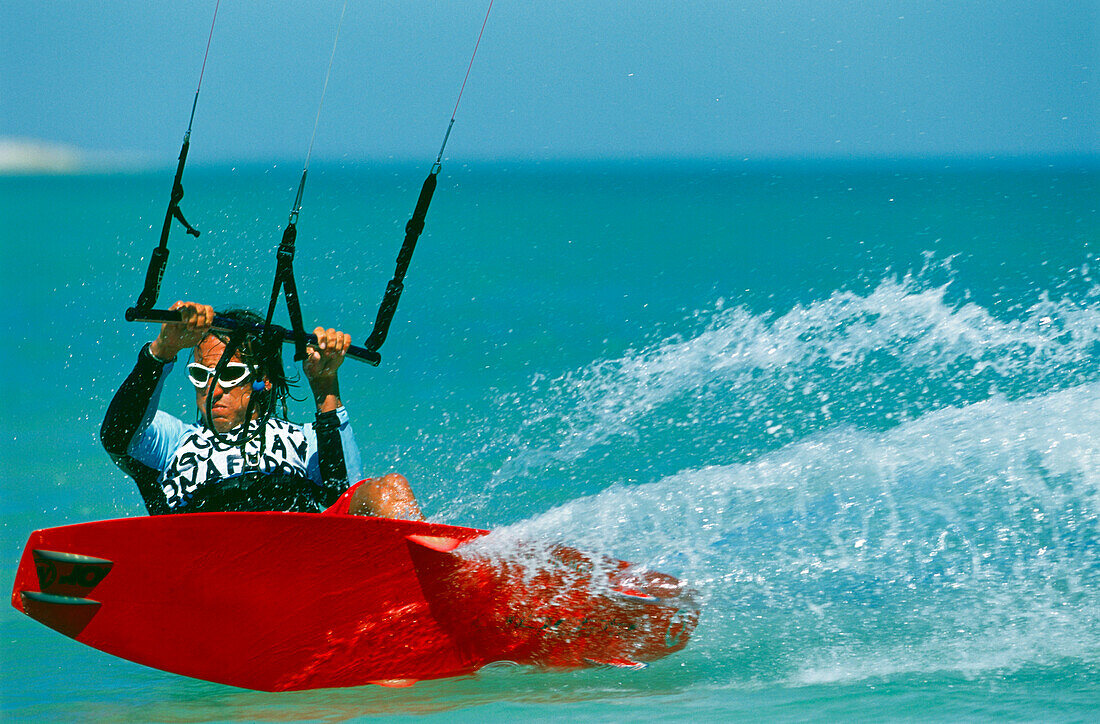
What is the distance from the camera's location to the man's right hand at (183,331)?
275 centimetres

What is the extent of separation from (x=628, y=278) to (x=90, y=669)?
13.6 metres

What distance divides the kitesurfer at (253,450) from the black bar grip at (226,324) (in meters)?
0.06

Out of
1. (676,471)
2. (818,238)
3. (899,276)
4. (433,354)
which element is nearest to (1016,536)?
(676,471)

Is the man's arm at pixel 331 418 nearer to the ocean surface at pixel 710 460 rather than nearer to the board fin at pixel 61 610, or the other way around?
the ocean surface at pixel 710 460

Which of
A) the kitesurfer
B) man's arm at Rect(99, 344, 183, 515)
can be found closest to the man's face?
the kitesurfer

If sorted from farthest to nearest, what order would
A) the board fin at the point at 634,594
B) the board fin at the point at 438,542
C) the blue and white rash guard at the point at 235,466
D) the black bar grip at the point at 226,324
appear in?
the blue and white rash guard at the point at 235,466, the board fin at the point at 634,594, the board fin at the point at 438,542, the black bar grip at the point at 226,324

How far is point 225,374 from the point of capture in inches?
123

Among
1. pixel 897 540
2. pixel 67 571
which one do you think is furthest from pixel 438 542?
pixel 897 540

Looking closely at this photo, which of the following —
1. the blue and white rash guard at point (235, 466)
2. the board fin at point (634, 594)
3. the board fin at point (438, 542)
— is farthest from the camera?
the blue and white rash guard at point (235, 466)

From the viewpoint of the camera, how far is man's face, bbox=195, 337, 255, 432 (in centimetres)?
313

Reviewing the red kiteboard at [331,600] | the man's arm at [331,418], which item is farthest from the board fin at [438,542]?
the man's arm at [331,418]

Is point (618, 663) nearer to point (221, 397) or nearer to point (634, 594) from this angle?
point (634, 594)

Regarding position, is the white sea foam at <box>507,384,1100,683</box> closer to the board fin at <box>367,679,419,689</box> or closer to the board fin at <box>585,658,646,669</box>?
the board fin at <box>585,658,646,669</box>

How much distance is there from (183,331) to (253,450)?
41cm
